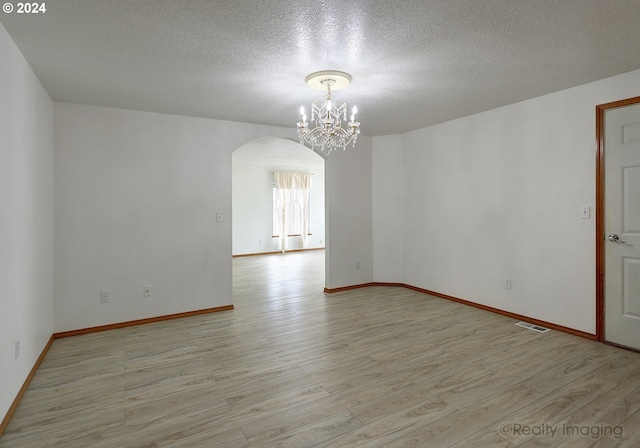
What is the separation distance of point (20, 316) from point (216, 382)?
1.49m

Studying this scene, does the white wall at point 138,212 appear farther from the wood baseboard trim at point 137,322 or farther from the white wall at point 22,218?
the white wall at point 22,218

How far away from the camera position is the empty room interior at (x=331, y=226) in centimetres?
211

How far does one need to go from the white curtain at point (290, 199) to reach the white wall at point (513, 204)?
215 inches

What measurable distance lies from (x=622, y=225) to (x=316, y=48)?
3.11 meters

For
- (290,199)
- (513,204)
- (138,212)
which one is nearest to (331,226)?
(513,204)

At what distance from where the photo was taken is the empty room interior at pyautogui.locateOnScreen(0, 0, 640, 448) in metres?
2.11

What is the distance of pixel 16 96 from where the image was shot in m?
2.42


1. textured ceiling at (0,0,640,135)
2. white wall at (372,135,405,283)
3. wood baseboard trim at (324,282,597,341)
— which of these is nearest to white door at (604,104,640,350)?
wood baseboard trim at (324,282,597,341)

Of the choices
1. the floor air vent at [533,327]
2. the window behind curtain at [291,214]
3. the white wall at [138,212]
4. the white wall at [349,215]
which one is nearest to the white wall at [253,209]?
the window behind curtain at [291,214]

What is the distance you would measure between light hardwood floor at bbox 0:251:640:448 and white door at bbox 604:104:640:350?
268mm

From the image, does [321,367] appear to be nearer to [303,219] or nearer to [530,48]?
[530,48]

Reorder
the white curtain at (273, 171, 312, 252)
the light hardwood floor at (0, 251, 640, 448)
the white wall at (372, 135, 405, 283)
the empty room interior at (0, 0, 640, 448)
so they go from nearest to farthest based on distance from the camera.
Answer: the light hardwood floor at (0, 251, 640, 448), the empty room interior at (0, 0, 640, 448), the white wall at (372, 135, 405, 283), the white curtain at (273, 171, 312, 252)

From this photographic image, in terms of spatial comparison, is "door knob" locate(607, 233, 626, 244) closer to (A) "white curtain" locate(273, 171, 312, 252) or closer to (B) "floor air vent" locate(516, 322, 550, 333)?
(B) "floor air vent" locate(516, 322, 550, 333)

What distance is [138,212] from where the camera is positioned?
4035 mm
